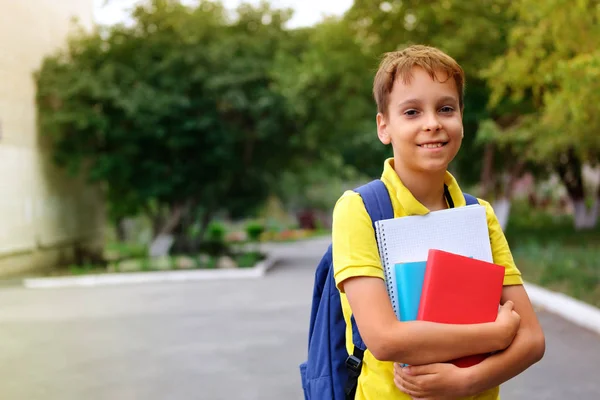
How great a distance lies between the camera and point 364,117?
21781mm

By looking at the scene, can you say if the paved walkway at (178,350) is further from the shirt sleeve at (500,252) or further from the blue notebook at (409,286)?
the blue notebook at (409,286)

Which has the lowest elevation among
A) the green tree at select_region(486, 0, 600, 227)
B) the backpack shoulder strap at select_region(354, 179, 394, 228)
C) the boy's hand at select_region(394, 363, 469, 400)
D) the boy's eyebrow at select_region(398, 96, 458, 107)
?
the boy's hand at select_region(394, 363, 469, 400)

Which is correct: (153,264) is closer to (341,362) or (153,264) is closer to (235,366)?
(235,366)

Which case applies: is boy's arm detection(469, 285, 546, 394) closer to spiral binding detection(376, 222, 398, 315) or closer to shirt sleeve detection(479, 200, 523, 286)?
shirt sleeve detection(479, 200, 523, 286)

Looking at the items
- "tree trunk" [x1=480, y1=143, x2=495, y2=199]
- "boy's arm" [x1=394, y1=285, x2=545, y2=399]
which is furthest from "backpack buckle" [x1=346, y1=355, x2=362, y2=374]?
"tree trunk" [x1=480, y1=143, x2=495, y2=199]

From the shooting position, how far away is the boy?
64.9 inches

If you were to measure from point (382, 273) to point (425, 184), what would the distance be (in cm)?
27

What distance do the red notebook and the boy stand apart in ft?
0.11

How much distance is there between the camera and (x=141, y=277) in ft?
58.9

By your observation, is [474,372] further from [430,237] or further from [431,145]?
[431,145]

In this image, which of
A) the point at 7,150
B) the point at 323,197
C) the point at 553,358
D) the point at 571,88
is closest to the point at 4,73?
the point at 7,150

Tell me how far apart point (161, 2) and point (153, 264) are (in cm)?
714

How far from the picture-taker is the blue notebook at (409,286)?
5.56 feet

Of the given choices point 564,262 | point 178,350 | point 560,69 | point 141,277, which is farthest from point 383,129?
point 141,277
